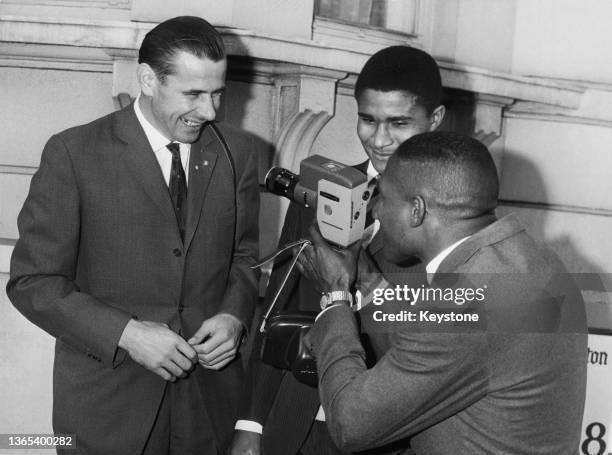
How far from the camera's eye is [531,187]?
4.53 meters

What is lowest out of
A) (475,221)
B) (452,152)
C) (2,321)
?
(2,321)

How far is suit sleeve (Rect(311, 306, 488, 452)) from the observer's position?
1767mm

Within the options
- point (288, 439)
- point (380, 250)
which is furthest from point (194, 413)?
point (380, 250)

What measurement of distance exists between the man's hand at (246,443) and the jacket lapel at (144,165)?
1.81ft

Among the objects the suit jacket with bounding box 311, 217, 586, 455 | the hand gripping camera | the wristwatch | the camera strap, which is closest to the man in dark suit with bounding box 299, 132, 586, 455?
the suit jacket with bounding box 311, 217, 586, 455

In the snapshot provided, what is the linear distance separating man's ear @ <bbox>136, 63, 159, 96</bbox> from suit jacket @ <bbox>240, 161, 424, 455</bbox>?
0.49 m

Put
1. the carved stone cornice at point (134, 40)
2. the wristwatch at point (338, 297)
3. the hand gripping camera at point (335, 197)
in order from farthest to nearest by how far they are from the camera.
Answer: the carved stone cornice at point (134, 40), the hand gripping camera at point (335, 197), the wristwatch at point (338, 297)

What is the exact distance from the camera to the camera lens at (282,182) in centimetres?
245

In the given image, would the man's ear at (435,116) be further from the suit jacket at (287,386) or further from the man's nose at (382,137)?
the suit jacket at (287,386)

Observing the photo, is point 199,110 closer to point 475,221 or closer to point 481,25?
point 475,221

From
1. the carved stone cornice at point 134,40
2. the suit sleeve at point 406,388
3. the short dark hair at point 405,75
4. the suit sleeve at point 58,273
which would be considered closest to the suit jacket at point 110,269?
the suit sleeve at point 58,273

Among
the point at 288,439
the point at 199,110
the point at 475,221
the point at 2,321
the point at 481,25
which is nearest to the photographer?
the point at 475,221

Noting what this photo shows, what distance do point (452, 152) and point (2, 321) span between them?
2361 millimetres

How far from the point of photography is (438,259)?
191 cm
